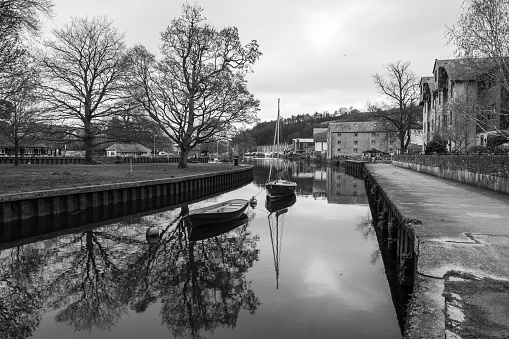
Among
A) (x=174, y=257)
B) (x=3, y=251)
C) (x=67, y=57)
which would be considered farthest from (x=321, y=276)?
(x=67, y=57)

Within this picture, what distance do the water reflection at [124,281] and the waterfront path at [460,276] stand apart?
14.9ft

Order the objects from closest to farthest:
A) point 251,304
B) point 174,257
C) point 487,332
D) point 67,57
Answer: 1. point 487,332
2. point 251,304
3. point 174,257
4. point 67,57

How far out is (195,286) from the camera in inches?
415

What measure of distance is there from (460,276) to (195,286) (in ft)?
23.1

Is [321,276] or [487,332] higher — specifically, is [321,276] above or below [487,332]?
below

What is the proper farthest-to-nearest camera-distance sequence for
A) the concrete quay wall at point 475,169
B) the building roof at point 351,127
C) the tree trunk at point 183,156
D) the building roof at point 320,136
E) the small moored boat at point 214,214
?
the building roof at point 320,136, the building roof at point 351,127, the tree trunk at point 183,156, the small moored boat at point 214,214, the concrete quay wall at point 475,169

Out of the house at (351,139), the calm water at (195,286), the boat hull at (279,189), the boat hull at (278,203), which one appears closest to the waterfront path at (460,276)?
the calm water at (195,286)

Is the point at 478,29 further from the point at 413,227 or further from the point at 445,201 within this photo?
the point at 413,227

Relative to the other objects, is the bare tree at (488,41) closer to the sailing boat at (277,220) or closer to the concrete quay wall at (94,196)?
the sailing boat at (277,220)

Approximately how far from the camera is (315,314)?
340 inches

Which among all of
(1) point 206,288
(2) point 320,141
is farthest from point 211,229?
(2) point 320,141

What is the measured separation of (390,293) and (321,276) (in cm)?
215

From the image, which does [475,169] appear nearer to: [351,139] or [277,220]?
[277,220]

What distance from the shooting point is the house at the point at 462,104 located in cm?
1752
